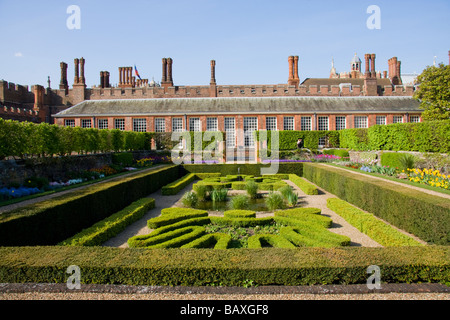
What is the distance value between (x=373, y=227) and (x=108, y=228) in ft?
16.9

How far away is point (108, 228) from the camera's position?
6031 mm

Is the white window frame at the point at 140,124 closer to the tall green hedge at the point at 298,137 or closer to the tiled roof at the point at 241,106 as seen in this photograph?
the tiled roof at the point at 241,106

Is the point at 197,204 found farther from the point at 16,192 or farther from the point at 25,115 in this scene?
the point at 25,115

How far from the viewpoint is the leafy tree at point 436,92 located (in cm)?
2522

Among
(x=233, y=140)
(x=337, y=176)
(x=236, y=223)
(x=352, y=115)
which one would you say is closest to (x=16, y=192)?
(x=236, y=223)

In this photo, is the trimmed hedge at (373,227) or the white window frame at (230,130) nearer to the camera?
the trimmed hedge at (373,227)

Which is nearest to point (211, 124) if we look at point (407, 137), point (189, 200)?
point (407, 137)

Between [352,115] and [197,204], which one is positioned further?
[352,115]

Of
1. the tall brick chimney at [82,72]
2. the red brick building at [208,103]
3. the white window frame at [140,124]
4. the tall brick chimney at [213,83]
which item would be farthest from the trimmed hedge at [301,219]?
the tall brick chimney at [82,72]

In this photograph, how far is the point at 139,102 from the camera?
29031 mm

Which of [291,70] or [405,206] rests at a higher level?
[291,70]

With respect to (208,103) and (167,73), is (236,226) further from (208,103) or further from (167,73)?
(167,73)

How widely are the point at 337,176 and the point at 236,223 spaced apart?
4894mm

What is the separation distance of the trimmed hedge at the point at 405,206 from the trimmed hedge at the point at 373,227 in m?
0.37
